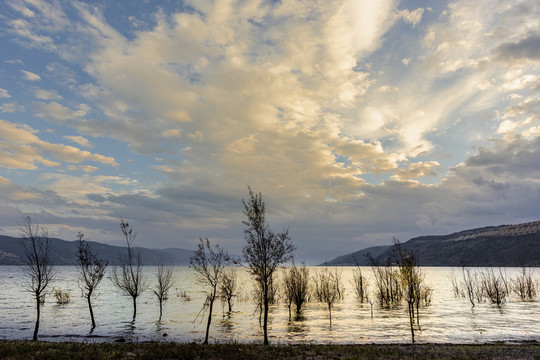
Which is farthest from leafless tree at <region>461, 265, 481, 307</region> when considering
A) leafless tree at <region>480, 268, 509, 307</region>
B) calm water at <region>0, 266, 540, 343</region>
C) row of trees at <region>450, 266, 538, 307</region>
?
calm water at <region>0, 266, 540, 343</region>

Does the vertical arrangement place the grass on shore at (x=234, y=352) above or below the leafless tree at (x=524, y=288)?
above

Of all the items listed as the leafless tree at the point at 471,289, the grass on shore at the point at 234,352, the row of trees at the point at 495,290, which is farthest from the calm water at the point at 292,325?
the grass on shore at the point at 234,352

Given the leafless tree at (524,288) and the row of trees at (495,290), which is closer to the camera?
the row of trees at (495,290)

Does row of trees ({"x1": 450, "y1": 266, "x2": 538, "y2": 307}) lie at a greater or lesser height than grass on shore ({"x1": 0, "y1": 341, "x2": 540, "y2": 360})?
lesser

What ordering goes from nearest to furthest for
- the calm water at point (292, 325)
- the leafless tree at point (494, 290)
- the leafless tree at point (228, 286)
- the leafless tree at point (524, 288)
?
the calm water at point (292, 325), the leafless tree at point (228, 286), the leafless tree at point (494, 290), the leafless tree at point (524, 288)

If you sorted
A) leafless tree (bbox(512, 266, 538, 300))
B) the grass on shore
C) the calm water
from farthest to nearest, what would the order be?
leafless tree (bbox(512, 266, 538, 300)) < the calm water < the grass on shore

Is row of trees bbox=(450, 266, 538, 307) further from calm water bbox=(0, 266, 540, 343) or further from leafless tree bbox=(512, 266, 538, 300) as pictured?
calm water bbox=(0, 266, 540, 343)

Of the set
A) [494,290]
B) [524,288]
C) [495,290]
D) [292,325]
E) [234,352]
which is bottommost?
[524,288]

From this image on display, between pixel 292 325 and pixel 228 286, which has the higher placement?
pixel 228 286

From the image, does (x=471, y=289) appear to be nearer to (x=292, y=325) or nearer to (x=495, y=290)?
(x=495, y=290)

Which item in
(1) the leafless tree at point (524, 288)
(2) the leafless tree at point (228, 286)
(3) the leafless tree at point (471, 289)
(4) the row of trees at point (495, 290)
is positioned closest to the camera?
(2) the leafless tree at point (228, 286)

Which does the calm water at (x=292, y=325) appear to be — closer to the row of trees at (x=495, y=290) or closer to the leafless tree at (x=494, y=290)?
the leafless tree at (x=494, y=290)

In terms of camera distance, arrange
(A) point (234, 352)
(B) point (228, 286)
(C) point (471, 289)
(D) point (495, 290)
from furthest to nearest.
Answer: (C) point (471, 289) → (D) point (495, 290) → (B) point (228, 286) → (A) point (234, 352)

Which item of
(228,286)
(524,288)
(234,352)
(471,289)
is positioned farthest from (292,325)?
(524,288)
